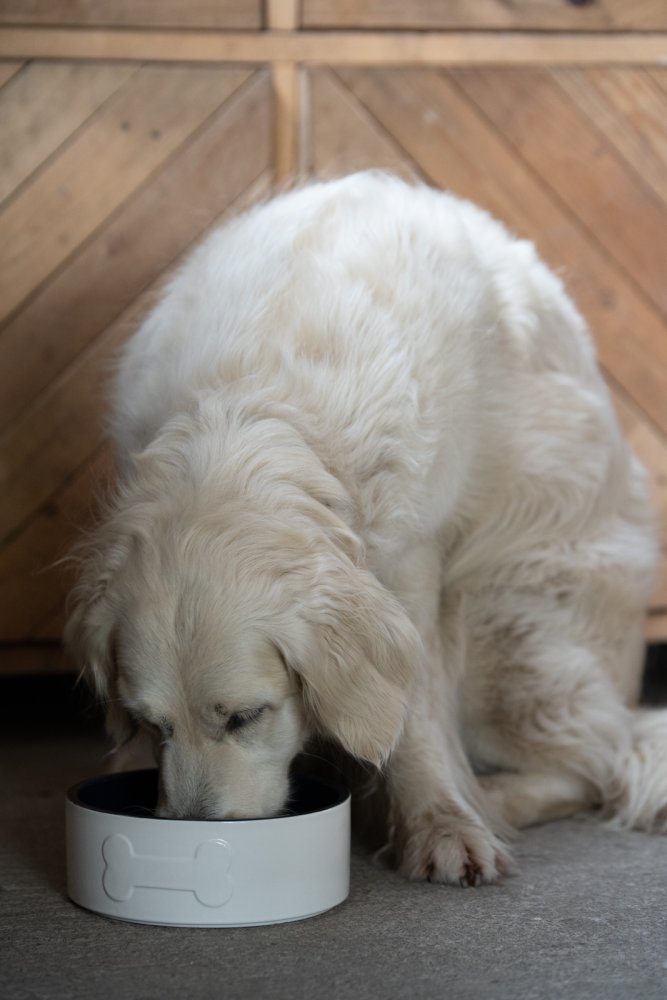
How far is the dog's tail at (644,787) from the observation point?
256 centimetres

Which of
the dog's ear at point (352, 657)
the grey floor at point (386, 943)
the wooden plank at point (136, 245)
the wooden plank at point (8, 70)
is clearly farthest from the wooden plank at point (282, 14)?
the grey floor at point (386, 943)

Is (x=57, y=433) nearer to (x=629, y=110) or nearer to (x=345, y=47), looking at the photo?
(x=345, y=47)

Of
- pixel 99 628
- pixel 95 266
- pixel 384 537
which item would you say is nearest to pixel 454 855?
pixel 384 537

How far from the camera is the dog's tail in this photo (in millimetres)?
2564

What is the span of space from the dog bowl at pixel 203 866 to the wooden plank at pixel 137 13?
2.03 metres

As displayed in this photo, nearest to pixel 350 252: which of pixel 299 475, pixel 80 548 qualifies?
pixel 299 475

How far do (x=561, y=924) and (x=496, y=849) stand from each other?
29 cm

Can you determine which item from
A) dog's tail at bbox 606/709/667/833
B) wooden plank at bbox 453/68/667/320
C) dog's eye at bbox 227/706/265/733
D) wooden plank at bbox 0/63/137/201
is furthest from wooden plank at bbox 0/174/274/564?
dog's tail at bbox 606/709/667/833

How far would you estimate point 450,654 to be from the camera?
103 inches

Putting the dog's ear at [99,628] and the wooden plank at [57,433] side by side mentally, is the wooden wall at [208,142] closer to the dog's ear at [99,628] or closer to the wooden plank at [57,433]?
the wooden plank at [57,433]

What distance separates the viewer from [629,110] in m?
3.34

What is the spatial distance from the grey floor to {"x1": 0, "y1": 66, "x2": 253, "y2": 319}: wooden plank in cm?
151

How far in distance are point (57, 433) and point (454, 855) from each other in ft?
5.22

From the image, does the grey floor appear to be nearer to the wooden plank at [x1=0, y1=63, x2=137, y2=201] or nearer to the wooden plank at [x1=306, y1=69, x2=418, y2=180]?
the wooden plank at [x1=0, y1=63, x2=137, y2=201]
